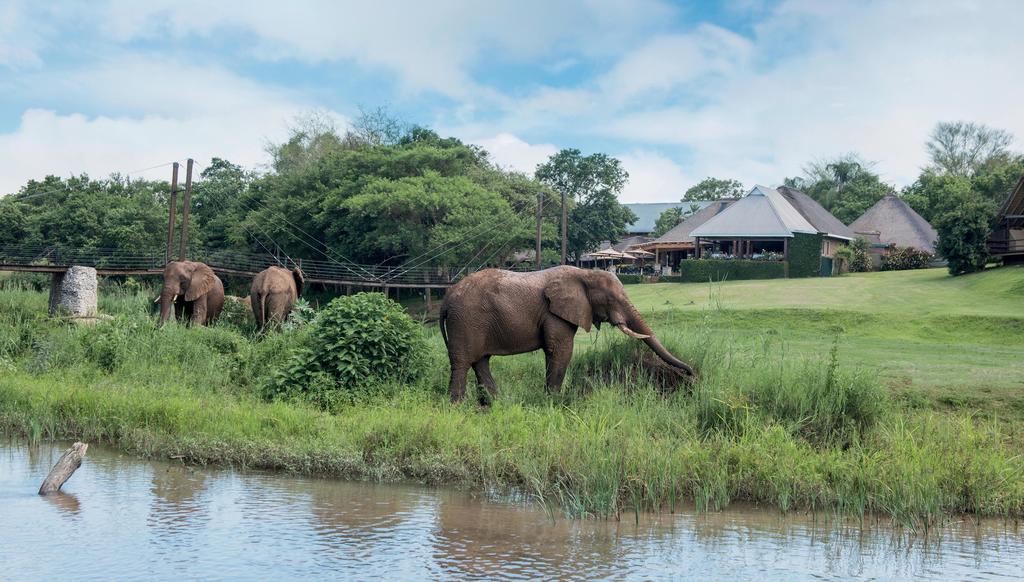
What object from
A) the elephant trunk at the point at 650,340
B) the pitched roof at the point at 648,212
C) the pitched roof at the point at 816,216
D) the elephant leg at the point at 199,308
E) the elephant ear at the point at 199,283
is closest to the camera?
the elephant trunk at the point at 650,340

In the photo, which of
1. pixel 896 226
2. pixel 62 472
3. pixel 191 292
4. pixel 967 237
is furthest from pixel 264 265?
pixel 62 472

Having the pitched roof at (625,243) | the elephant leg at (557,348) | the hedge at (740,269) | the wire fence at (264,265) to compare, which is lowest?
the elephant leg at (557,348)

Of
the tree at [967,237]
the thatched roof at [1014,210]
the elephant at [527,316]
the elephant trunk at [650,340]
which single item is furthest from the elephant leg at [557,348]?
the thatched roof at [1014,210]

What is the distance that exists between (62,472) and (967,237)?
42.0m

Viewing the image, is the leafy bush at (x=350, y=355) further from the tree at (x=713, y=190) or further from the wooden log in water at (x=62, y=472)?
the tree at (x=713, y=190)

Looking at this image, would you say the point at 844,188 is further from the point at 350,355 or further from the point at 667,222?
the point at 350,355

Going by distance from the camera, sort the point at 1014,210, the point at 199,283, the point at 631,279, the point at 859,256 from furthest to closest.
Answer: the point at 631,279
the point at 859,256
the point at 1014,210
the point at 199,283

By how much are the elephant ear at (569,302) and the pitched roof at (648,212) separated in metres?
72.7

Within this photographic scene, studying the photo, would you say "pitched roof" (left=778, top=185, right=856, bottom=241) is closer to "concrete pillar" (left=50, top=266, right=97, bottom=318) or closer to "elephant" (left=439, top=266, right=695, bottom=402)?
"concrete pillar" (left=50, top=266, right=97, bottom=318)

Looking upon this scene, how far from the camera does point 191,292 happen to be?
75.7ft

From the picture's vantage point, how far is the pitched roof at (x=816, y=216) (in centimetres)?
5462

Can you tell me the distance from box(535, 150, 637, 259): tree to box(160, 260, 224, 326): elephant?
3785cm

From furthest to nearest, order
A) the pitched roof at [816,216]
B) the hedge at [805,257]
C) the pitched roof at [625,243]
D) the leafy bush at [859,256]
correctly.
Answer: the pitched roof at [625,243] < the pitched roof at [816,216] < the leafy bush at [859,256] < the hedge at [805,257]

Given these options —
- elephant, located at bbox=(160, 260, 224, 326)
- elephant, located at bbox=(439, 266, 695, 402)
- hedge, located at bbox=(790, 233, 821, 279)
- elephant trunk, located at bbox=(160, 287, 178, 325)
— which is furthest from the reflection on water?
hedge, located at bbox=(790, 233, 821, 279)
